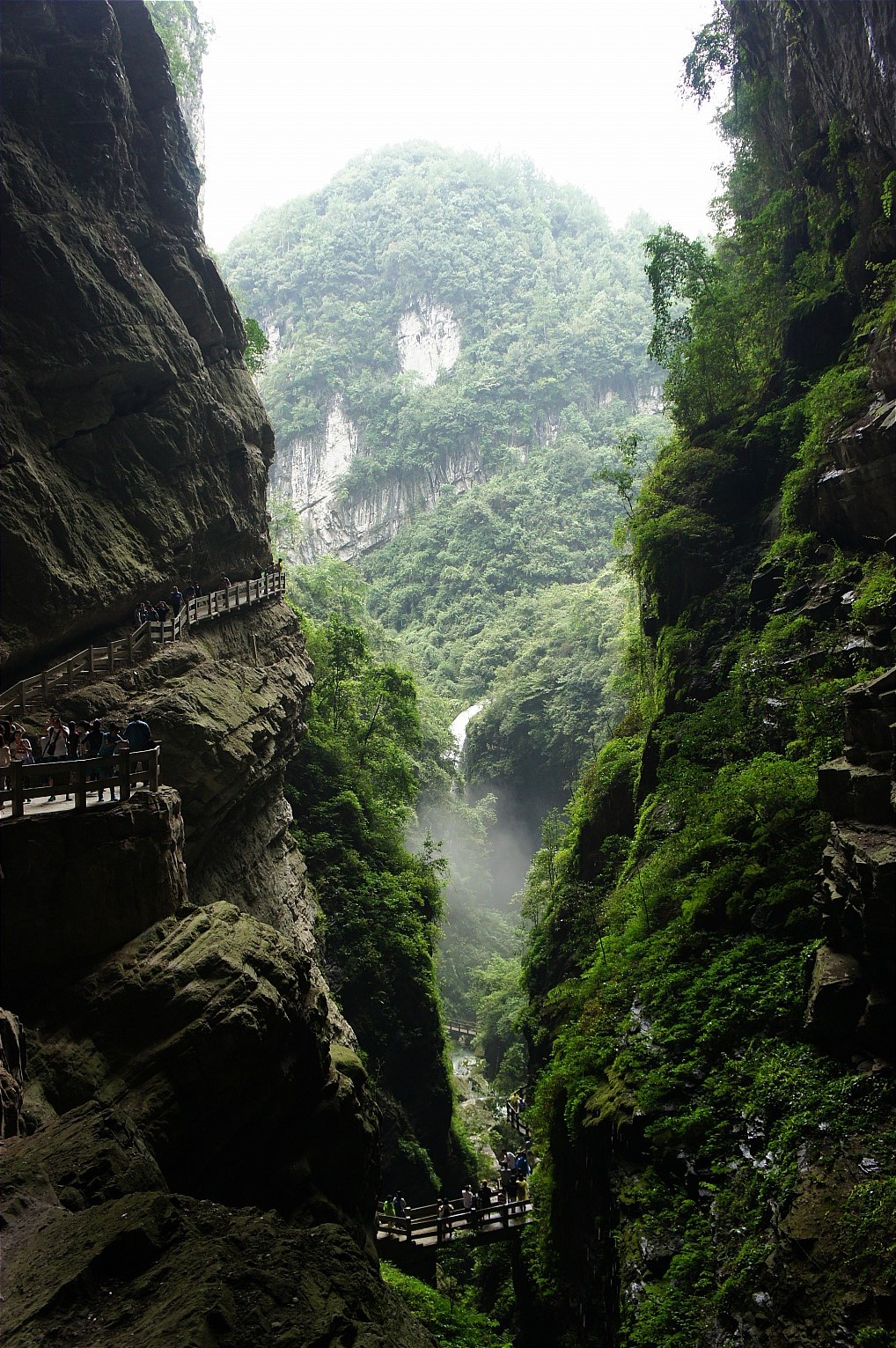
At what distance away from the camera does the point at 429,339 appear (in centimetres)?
12419

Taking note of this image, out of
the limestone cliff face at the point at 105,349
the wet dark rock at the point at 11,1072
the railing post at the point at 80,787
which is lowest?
the wet dark rock at the point at 11,1072

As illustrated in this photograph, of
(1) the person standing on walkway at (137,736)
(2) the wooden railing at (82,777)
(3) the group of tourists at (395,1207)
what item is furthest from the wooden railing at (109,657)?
(3) the group of tourists at (395,1207)

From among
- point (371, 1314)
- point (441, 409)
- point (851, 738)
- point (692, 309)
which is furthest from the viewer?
point (441, 409)

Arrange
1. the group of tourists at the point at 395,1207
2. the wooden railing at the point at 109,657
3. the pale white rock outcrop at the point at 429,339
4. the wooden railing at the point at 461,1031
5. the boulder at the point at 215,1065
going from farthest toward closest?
1. the pale white rock outcrop at the point at 429,339
2. the wooden railing at the point at 461,1031
3. the group of tourists at the point at 395,1207
4. the wooden railing at the point at 109,657
5. the boulder at the point at 215,1065

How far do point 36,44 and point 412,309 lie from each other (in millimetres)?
111906

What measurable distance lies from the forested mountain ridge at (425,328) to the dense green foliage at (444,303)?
250 millimetres

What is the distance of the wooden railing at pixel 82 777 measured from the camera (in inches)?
394

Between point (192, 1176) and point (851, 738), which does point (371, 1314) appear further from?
point (851, 738)

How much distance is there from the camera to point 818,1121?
943 cm

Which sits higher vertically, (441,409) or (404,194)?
(404,194)

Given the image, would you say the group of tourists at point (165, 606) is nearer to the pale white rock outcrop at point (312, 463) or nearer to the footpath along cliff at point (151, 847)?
the footpath along cliff at point (151, 847)

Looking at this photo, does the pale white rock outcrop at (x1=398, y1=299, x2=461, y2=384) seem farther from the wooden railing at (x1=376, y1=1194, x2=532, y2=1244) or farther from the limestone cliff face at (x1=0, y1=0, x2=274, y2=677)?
the wooden railing at (x1=376, y1=1194, x2=532, y2=1244)

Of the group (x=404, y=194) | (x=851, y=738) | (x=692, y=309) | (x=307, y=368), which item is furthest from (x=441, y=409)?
(x=851, y=738)

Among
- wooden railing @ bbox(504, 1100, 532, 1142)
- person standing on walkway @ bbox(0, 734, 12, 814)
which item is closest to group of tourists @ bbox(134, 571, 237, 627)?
person standing on walkway @ bbox(0, 734, 12, 814)
